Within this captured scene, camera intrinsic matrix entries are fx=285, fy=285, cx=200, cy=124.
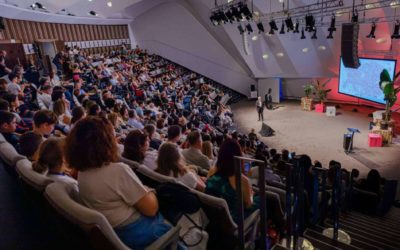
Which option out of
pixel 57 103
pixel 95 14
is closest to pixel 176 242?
Result: pixel 57 103

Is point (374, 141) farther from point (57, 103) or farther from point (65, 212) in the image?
point (65, 212)

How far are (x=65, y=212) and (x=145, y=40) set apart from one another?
53.0ft

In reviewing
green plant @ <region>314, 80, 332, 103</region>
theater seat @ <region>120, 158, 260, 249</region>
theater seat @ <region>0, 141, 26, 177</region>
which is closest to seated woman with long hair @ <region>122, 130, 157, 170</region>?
theater seat @ <region>120, 158, 260, 249</region>

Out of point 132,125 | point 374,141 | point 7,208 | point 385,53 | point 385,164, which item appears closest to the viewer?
point 7,208

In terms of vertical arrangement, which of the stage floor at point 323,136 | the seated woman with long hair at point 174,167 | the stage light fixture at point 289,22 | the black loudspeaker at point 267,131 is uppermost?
the stage light fixture at point 289,22

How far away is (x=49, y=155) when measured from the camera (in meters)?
1.83

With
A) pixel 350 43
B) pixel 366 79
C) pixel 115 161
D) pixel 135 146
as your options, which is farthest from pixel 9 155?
pixel 366 79

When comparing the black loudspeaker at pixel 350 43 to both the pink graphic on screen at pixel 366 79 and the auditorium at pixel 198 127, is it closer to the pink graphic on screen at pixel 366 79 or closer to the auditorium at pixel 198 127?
the auditorium at pixel 198 127

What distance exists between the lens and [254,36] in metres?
12.4

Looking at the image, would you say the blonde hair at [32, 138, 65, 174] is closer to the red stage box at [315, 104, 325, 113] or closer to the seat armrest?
the seat armrest

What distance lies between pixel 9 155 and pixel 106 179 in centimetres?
120

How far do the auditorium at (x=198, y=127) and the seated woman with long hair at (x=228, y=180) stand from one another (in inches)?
0.4

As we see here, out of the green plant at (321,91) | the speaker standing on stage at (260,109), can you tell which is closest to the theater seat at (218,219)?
the speaker standing on stage at (260,109)

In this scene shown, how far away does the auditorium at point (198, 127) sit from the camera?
1.62m
